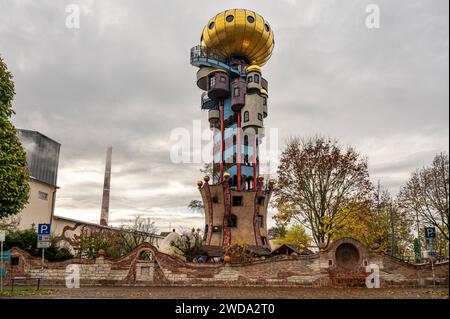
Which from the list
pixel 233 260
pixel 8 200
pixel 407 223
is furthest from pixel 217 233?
pixel 8 200

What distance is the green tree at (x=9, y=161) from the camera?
1579 centimetres

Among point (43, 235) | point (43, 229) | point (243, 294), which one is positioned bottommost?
point (243, 294)

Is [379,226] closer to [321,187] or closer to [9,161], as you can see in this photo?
[321,187]

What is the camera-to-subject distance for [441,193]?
80.3ft

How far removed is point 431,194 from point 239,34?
23410 millimetres

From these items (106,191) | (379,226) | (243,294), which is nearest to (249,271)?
(243,294)

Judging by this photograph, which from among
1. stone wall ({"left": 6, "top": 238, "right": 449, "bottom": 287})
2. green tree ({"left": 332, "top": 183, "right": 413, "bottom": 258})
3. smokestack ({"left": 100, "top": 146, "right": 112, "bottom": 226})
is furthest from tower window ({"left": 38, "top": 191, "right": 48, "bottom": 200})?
green tree ({"left": 332, "top": 183, "right": 413, "bottom": 258})

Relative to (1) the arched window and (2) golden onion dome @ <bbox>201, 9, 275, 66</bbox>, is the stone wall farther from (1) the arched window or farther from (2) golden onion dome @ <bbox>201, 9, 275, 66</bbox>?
(2) golden onion dome @ <bbox>201, 9, 275, 66</bbox>

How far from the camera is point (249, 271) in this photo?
2052 centimetres

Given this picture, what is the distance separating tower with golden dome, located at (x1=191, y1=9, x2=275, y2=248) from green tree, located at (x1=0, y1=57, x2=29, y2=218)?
1853cm

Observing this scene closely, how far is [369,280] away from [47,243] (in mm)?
16981

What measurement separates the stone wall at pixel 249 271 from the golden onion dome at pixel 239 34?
24641 millimetres

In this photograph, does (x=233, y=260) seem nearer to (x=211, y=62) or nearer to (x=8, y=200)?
(x=8, y=200)

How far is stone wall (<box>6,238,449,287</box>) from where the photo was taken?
20312 mm
